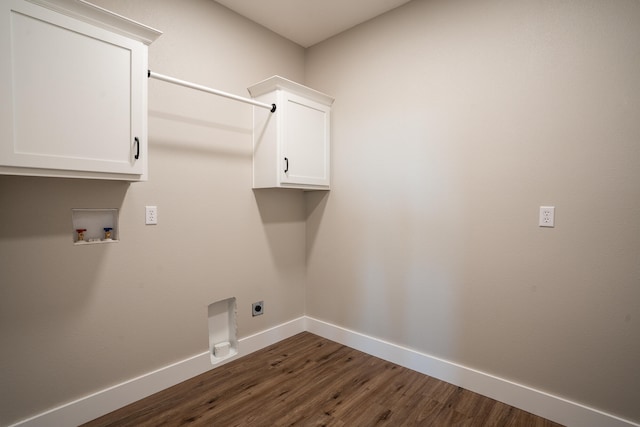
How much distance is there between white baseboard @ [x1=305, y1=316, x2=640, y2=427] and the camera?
180 centimetres

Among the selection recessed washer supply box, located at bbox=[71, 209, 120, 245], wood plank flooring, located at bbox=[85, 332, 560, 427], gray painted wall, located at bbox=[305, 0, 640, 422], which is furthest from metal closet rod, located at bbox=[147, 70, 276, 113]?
wood plank flooring, located at bbox=[85, 332, 560, 427]

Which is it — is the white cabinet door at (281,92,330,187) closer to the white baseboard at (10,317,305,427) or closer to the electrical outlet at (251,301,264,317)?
the electrical outlet at (251,301,264,317)

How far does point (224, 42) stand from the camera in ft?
8.20

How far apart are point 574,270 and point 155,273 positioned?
2.54 m

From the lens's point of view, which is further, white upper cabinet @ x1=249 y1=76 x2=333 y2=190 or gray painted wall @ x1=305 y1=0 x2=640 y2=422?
white upper cabinet @ x1=249 y1=76 x2=333 y2=190

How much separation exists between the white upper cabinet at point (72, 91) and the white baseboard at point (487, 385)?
6.94ft

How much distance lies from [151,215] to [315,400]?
5.23 ft

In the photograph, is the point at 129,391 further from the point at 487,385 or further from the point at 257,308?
the point at 487,385

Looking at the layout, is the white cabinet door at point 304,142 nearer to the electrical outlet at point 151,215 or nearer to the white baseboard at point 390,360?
the electrical outlet at point 151,215

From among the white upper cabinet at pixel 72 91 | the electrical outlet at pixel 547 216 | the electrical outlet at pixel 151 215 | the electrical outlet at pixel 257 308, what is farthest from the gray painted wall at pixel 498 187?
the white upper cabinet at pixel 72 91

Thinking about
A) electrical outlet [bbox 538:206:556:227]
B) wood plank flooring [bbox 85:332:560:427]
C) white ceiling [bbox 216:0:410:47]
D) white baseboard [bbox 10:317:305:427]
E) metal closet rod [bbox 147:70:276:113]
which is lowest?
wood plank flooring [bbox 85:332:560:427]

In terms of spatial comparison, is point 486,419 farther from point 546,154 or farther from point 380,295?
point 546,154

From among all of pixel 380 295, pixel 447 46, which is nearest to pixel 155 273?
pixel 380 295

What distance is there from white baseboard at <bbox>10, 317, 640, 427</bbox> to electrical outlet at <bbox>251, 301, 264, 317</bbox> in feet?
0.59
